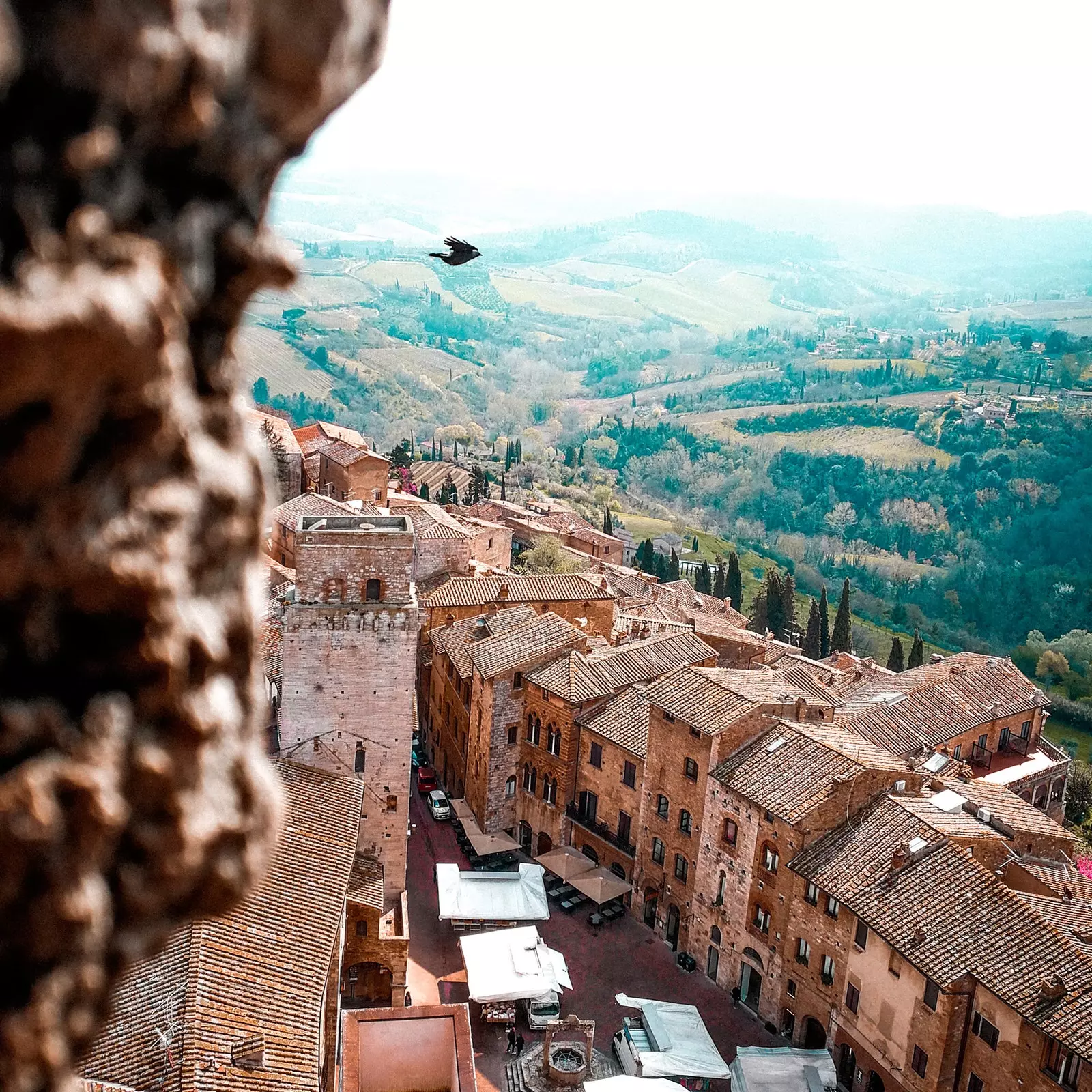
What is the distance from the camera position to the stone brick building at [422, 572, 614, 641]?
54031mm

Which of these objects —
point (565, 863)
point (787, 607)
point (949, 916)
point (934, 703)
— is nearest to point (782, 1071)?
point (949, 916)

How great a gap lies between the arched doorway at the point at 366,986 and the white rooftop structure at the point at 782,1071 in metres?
10.3

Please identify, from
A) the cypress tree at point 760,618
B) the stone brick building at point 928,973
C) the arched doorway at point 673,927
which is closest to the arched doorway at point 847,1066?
the stone brick building at point 928,973

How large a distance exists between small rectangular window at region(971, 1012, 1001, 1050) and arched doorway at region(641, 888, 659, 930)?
47.4ft

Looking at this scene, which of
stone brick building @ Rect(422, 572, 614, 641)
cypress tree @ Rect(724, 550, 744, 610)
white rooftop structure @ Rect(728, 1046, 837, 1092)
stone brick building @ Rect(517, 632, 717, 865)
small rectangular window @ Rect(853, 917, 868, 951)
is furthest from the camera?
cypress tree @ Rect(724, 550, 744, 610)

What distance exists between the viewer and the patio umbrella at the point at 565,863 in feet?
136

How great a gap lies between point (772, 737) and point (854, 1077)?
10330mm

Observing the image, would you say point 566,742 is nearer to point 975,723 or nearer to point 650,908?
point 650,908

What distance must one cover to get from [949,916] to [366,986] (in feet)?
53.3

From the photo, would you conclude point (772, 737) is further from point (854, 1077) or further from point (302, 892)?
point (302, 892)

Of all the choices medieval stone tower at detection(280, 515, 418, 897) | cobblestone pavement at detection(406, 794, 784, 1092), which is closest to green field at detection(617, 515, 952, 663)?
cobblestone pavement at detection(406, 794, 784, 1092)

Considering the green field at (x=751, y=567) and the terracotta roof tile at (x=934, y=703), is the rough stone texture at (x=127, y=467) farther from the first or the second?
the green field at (x=751, y=567)

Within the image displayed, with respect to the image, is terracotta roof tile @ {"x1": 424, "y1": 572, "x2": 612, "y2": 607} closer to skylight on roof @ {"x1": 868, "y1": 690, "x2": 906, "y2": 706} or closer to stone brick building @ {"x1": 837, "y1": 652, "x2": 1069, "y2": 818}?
skylight on roof @ {"x1": 868, "y1": 690, "x2": 906, "y2": 706}

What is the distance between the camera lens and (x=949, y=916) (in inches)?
1161
